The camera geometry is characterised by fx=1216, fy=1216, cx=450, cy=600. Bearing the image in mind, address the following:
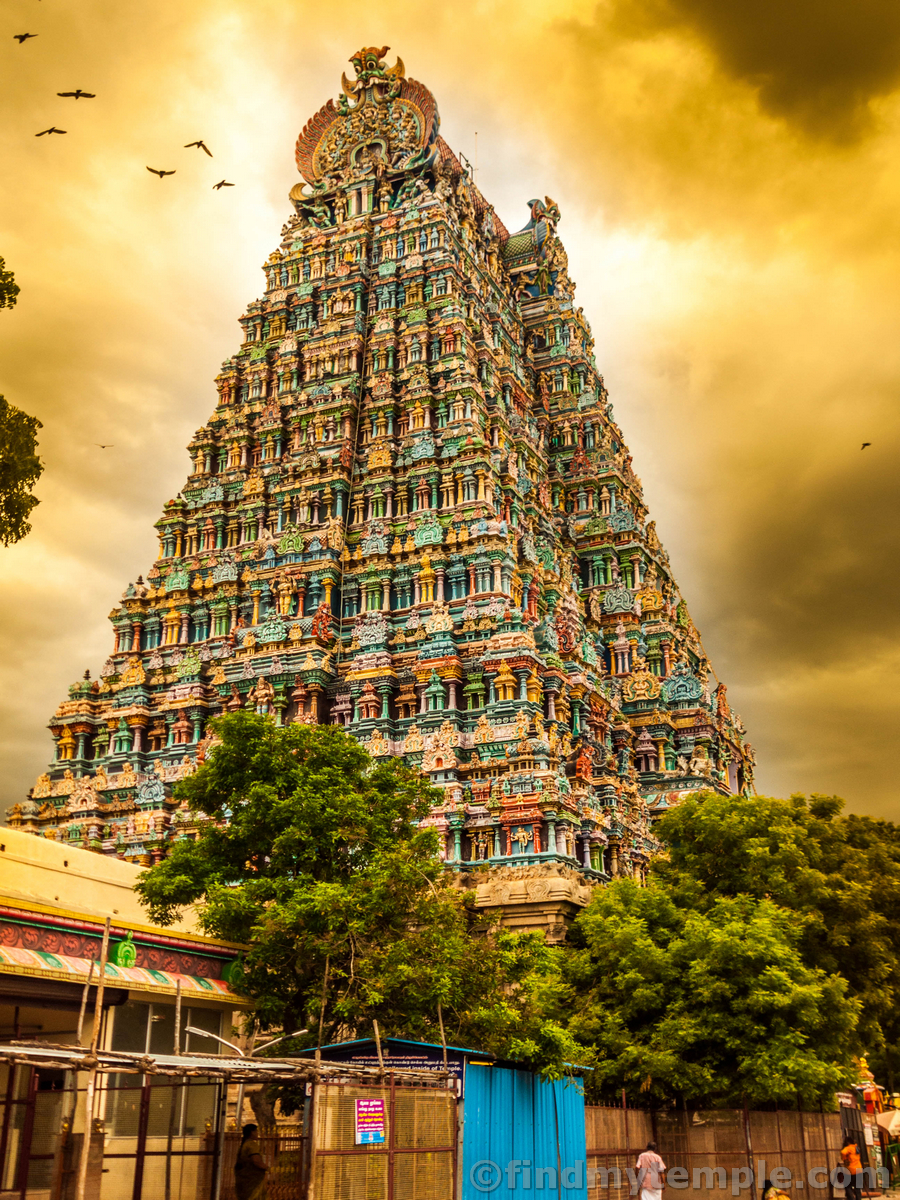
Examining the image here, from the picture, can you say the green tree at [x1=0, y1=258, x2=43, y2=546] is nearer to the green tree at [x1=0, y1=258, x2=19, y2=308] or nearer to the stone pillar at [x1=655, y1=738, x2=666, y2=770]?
the green tree at [x1=0, y1=258, x2=19, y2=308]

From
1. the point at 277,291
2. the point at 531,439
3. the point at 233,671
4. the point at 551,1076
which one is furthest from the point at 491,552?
the point at 551,1076

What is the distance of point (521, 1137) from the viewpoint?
21094 mm

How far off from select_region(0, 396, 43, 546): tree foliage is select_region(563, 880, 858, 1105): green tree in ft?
54.1

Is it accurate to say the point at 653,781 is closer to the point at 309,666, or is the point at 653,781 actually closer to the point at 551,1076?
the point at 309,666

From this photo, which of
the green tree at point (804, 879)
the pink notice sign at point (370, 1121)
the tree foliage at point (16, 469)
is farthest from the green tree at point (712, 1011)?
the tree foliage at point (16, 469)

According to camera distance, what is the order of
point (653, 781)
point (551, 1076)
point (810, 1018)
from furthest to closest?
point (653, 781)
point (810, 1018)
point (551, 1076)

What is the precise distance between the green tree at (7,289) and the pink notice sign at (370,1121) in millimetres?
14234

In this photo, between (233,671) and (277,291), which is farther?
(277,291)

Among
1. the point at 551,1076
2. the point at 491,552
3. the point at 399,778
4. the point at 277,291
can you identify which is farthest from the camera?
the point at 277,291

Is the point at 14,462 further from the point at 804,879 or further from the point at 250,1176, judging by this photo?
the point at 804,879

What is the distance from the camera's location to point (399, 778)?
30.3 metres

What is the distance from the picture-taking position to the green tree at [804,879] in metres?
32.1

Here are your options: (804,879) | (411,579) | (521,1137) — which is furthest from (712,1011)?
(411,579)

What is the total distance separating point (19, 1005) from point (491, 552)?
A: 28.0 m
